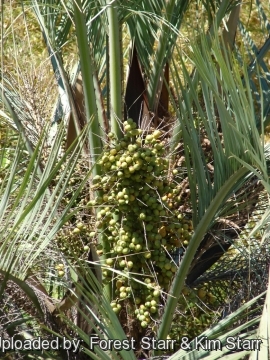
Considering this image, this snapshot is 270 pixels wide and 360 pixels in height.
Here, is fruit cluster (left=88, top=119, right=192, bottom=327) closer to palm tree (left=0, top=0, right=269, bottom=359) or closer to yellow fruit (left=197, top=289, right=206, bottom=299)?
palm tree (left=0, top=0, right=269, bottom=359)

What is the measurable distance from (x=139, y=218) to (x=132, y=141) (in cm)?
27

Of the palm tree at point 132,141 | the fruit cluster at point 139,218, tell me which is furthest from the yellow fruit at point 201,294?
the fruit cluster at point 139,218

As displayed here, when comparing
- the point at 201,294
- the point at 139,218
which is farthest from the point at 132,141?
the point at 201,294

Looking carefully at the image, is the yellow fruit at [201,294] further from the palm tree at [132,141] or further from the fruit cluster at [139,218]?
the fruit cluster at [139,218]

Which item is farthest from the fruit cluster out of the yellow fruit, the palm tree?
the yellow fruit

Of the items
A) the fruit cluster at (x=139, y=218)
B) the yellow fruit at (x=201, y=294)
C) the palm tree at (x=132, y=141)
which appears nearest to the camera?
the palm tree at (x=132, y=141)

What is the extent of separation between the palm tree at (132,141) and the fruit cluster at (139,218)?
1.1 inches

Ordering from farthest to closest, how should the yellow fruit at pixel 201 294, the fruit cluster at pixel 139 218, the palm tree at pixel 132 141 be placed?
the yellow fruit at pixel 201 294 < the fruit cluster at pixel 139 218 < the palm tree at pixel 132 141

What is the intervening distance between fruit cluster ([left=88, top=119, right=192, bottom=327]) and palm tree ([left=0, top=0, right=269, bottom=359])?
29 mm

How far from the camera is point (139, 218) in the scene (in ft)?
6.72

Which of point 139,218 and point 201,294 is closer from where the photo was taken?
point 139,218

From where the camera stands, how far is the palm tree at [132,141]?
1.74m

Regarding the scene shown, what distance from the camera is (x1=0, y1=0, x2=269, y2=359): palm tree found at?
5.72 feet

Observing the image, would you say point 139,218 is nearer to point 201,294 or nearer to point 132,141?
point 132,141
